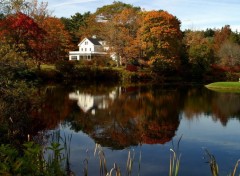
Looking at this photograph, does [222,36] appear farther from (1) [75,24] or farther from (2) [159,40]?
(1) [75,24]

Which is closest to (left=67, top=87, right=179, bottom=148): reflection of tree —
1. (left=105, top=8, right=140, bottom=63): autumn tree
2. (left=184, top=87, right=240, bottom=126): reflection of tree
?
(left=184, top=87, right=240, bottom=126): reflection of tree

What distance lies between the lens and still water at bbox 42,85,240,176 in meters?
14.9

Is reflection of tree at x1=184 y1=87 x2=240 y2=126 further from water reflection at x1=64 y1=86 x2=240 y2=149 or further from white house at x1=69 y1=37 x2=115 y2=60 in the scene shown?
white house at x1=69 y1=37 x2=115 y2=60

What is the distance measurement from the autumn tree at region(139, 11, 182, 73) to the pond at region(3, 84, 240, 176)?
2513cm

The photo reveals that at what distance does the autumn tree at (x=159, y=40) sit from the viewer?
200ft

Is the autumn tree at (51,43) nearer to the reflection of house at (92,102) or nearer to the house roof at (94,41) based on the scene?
the house roof at (94,41)

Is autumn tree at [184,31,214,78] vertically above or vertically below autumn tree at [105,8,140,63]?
below

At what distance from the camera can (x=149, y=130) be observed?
70.7 feet

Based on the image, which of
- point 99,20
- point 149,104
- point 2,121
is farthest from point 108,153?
point 99,20

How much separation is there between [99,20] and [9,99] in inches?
3168

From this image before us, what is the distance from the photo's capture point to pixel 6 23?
1734 inches

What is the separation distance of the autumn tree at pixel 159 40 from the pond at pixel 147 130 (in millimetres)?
25125

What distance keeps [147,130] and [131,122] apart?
9.68ft

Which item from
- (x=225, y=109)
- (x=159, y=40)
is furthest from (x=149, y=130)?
(x=159, y=40)
